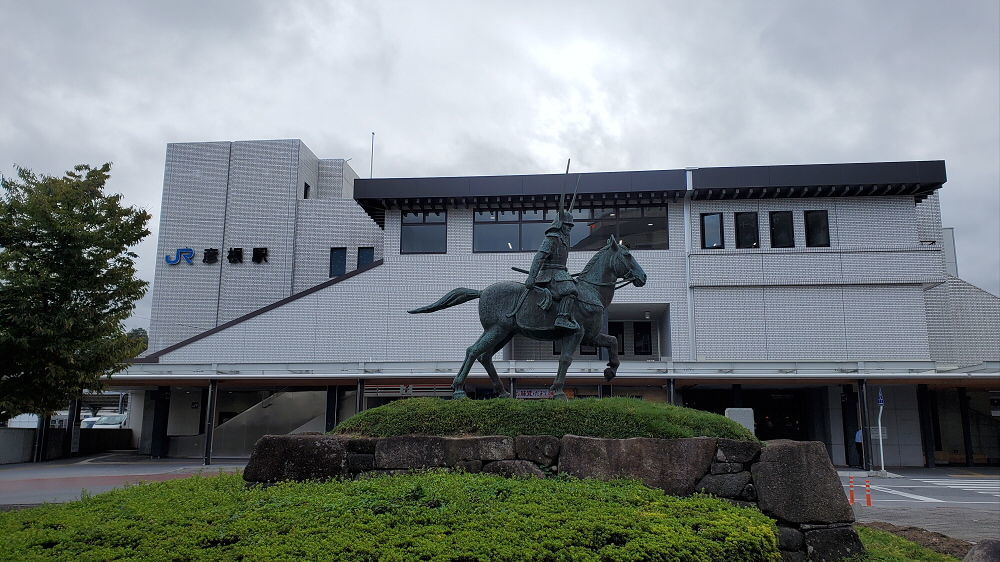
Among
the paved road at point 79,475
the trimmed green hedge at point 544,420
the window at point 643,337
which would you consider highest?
the window at point 643,337

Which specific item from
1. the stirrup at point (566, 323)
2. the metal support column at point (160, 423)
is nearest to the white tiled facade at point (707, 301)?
the metal support column at point (160, 423)

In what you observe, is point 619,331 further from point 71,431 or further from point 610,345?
point 71,431

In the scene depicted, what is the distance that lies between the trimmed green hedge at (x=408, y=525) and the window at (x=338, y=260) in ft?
96.0

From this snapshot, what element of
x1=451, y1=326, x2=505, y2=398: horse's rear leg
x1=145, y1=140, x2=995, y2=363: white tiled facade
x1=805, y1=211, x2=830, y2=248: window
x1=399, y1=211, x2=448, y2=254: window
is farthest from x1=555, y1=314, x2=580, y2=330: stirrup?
x1=805, y1=211, x2=830, y2=248: window

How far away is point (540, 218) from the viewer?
32.7m

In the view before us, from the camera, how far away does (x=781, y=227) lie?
31719 mm

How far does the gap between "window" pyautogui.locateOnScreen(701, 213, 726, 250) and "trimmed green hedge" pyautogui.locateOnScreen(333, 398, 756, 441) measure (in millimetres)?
22353

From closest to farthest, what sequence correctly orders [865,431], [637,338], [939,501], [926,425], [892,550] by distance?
[892,550], [939,501], [865,431], [926,425], [637,338]

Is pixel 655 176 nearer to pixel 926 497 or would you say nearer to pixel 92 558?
pixel 926 497

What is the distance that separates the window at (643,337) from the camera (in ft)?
113

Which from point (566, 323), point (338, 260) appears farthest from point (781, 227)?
point (566, 323)

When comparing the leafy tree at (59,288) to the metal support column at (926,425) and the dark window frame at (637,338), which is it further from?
the metal support column at (926,425)

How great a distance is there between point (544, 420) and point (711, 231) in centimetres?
2393

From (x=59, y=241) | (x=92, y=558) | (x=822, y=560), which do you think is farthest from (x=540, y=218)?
(x=92, y=558)
